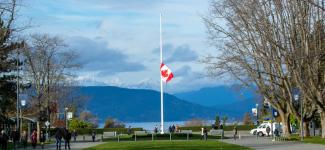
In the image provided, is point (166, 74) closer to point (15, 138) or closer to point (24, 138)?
point (24, 138)

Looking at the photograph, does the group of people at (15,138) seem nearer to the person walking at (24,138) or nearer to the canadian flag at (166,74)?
the person walking at (24,138)

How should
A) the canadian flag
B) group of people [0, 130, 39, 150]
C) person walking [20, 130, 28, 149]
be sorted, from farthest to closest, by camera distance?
the canadian flag, person walking [20, 130, 28, 149], group of people [0, 130, 39, 150]

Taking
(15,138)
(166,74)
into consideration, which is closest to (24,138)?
(15,138)

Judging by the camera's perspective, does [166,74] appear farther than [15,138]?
Yes

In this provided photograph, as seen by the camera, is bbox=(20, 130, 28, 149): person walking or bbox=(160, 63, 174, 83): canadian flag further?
bbox=(160, 63, 174, 83): canadian flag

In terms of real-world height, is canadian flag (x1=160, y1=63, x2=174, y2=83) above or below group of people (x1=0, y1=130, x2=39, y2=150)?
above

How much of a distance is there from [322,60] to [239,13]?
8.09 metres

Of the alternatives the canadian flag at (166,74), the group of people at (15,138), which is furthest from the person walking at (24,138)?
the canadian flag at (166,74)

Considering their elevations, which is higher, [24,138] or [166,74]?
[166,74]

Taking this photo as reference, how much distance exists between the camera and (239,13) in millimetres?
55875

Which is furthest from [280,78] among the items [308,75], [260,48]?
[308,75]

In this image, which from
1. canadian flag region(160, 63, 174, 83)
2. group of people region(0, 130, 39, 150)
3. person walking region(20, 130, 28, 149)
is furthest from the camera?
canadian flag region(160, 63, 174, 83)

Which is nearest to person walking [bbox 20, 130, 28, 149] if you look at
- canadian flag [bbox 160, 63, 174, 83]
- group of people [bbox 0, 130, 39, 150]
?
group of people [bbox 0, 130, 39, 150]

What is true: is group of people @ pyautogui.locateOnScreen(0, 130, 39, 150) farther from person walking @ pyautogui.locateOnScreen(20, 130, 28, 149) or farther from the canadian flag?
the canadian flag
